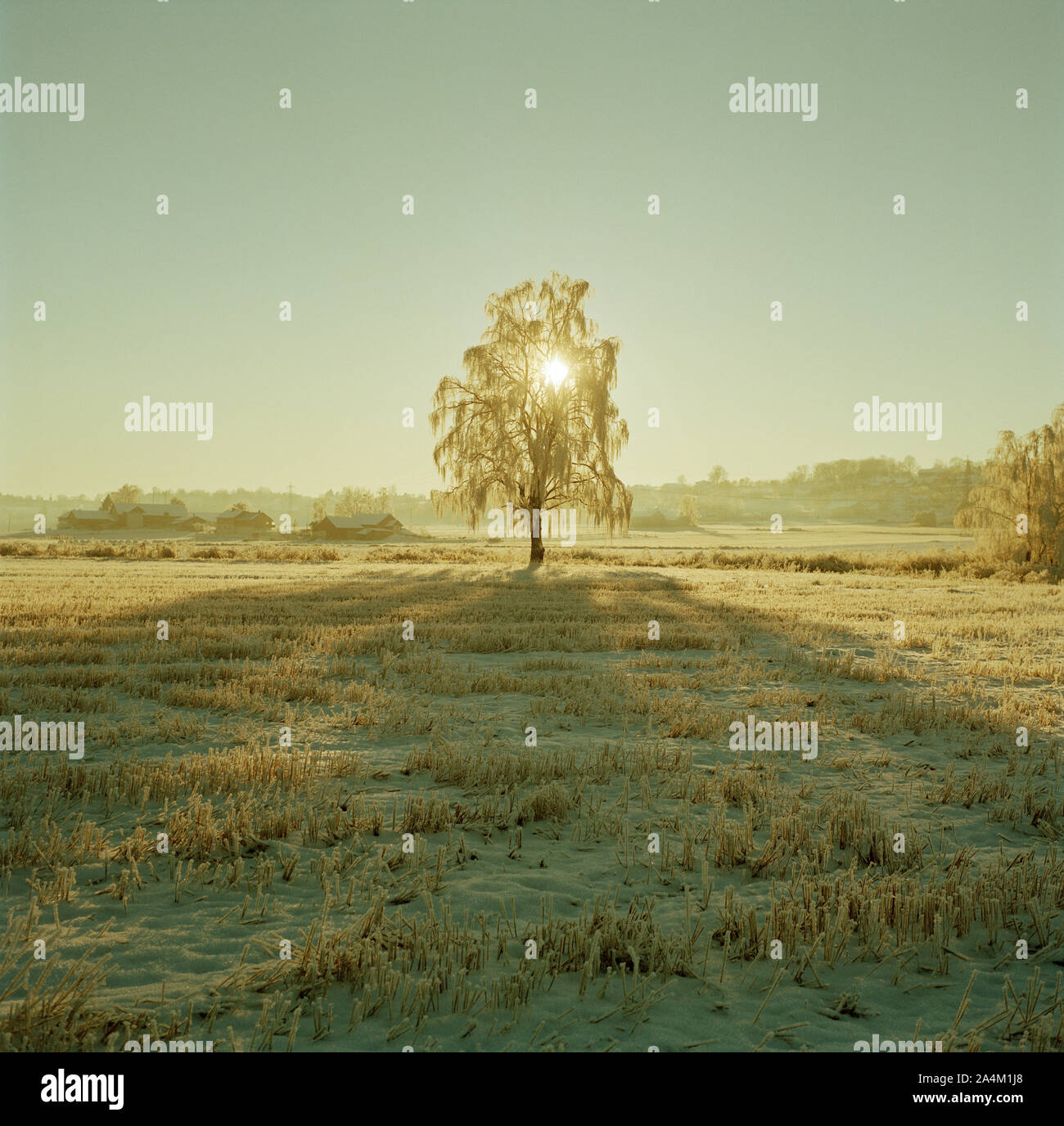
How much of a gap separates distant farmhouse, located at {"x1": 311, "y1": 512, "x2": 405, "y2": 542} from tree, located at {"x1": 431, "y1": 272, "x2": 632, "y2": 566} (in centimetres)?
6264

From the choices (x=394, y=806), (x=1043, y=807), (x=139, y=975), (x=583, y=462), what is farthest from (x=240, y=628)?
(x=583, y=462)

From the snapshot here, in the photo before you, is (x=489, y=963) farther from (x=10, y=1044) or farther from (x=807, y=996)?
(x=10, y=1044)

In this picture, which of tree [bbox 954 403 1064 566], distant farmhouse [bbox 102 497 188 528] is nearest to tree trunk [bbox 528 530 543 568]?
tree [bbox 954 403 1064 566]

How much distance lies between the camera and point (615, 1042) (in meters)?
2.98

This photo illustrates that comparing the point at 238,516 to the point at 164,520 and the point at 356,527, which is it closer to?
the point at 164,520

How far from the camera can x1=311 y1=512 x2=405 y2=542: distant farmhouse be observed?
99.5m

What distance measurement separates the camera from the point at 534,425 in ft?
123

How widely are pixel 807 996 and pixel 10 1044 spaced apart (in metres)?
3.12

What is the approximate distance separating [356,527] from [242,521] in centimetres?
2561

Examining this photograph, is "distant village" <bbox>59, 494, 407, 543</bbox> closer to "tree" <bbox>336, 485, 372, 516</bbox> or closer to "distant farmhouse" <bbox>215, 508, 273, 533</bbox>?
"distant farmhouse" <bbox>215, 508, 273, 533</bbox>

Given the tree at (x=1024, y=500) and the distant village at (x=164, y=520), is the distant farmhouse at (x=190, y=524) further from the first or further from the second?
the tree at (x=1024, y=500)

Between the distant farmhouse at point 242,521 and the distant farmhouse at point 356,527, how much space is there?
53.9ft

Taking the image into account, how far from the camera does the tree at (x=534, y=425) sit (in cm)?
3647
